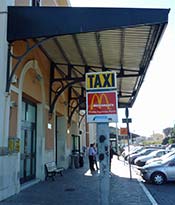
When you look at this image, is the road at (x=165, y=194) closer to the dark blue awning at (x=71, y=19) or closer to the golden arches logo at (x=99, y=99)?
the golden arches logo at (x=99, y=99)

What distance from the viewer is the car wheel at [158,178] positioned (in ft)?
46.6

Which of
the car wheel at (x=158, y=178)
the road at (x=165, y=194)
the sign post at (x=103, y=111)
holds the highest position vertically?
the sign post at (x=103, y=111)

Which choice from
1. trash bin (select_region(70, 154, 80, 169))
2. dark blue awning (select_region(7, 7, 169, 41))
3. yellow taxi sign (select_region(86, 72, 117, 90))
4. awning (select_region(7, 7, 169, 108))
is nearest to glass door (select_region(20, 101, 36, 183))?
awning (select_region(7, 7, 169, 108))

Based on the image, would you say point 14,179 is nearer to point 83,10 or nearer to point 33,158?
point 33,158

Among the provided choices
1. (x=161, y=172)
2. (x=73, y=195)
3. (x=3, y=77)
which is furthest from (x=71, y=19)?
(x=161, y=172)

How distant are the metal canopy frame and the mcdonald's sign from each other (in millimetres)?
3945

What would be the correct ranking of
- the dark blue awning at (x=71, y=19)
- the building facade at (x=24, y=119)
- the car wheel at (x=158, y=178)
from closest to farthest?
the dark blue awning at (x=71, y=19)
the building facade at (x=24, y=119)
the car wheel at (x=158, y=178)

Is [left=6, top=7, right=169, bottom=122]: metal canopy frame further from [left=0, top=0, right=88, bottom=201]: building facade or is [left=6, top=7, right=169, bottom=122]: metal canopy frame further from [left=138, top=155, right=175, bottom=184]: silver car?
[left=138, top=155, right=175, bottom=184]: silver car

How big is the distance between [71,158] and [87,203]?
12.8 m

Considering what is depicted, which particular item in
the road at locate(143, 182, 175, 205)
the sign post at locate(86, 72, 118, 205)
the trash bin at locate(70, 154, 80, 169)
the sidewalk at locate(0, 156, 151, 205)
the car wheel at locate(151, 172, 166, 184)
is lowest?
the road at locate(143, 182, 175, 205)

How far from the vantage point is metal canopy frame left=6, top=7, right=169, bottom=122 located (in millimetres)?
9492

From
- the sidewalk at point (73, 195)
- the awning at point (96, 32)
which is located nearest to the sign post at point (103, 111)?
the sidewalk at point (73, 195)

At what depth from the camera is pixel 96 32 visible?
10.9 meters

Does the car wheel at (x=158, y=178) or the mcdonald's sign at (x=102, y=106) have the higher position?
the mcdonald's sign at (x=102, y=106)
